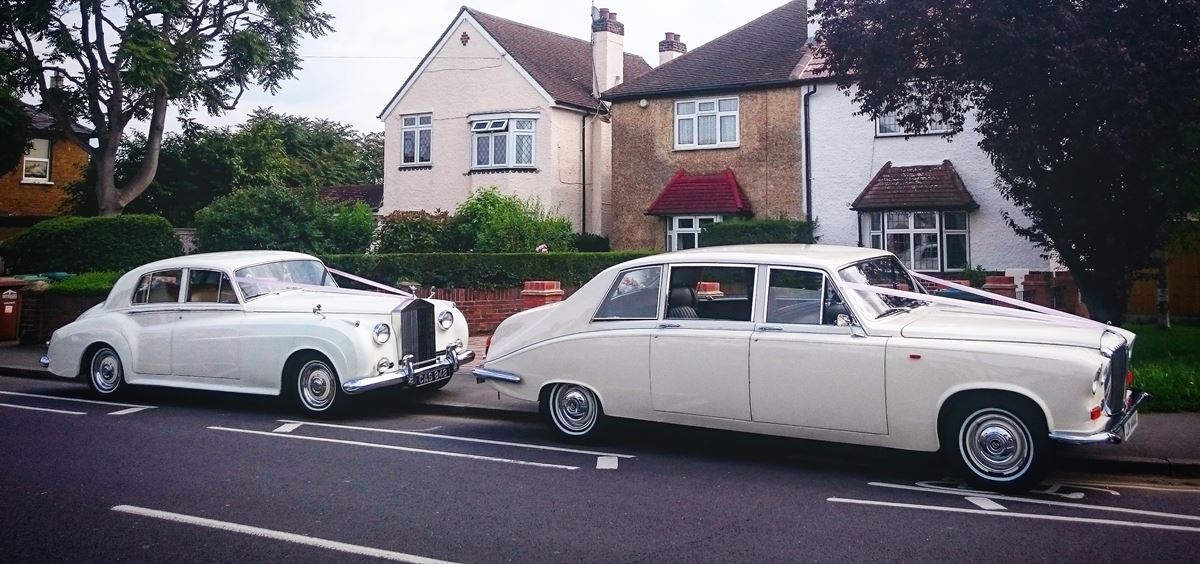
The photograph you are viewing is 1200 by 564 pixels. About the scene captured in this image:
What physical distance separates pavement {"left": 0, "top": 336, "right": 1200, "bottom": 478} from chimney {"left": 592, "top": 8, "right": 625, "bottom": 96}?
19.9 m

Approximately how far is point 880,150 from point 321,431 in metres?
18.5

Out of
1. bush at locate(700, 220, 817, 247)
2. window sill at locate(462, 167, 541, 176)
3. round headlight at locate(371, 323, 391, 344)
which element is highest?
window sill at locate(462, 167, 541, 176)

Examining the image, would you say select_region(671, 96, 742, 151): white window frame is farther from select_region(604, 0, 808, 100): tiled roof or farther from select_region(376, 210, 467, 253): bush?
select_region(376, 210, 467, 253): bush

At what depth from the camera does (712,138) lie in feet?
87.5

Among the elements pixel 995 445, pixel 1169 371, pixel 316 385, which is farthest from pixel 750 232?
pixel 995 445

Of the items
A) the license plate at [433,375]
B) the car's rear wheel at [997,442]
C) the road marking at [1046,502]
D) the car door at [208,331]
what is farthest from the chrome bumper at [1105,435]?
the car door at [208,331]

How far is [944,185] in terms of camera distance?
23.0 m

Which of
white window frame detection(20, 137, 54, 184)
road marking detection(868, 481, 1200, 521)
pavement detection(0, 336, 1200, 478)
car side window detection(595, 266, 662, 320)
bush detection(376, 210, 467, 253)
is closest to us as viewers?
road marking detection(868, 481, 1200, 521)

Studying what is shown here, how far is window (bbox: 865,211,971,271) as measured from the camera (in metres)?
23.2

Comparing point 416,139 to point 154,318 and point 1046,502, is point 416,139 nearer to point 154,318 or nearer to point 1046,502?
point 154,318

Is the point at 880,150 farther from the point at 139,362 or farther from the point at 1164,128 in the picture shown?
the point at 139,362

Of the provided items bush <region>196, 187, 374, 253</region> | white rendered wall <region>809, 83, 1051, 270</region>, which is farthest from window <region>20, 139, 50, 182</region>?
white rendered wall <region>809, 83, 1051, 270</region>

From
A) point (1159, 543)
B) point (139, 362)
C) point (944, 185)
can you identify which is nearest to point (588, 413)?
point (1159, 543)

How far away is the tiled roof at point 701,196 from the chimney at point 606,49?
217 inches
